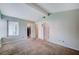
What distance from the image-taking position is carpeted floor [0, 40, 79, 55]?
6.11 ft

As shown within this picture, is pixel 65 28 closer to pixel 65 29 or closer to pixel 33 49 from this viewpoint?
pixel 65 29

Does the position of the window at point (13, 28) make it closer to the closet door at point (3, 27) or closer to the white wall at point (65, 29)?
the closet door at point (3, 27)

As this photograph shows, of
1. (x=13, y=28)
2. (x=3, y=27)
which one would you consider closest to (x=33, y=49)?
(x=13, y=28)

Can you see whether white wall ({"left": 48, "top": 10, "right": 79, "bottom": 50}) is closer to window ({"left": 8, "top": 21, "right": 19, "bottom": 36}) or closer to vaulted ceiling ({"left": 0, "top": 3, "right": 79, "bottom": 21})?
vaulted ceiling ({"left": 0, "top": 3, "right": 79, "bottom": 21})

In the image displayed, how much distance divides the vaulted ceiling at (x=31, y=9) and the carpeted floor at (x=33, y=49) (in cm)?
56

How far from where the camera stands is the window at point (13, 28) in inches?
74.9

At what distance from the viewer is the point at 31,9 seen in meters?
1.89

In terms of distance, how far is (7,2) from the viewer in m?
1.86

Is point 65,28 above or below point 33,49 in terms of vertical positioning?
above

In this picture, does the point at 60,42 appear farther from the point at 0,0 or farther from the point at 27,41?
the point at 0,0

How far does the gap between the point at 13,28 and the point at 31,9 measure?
0.54 metres
